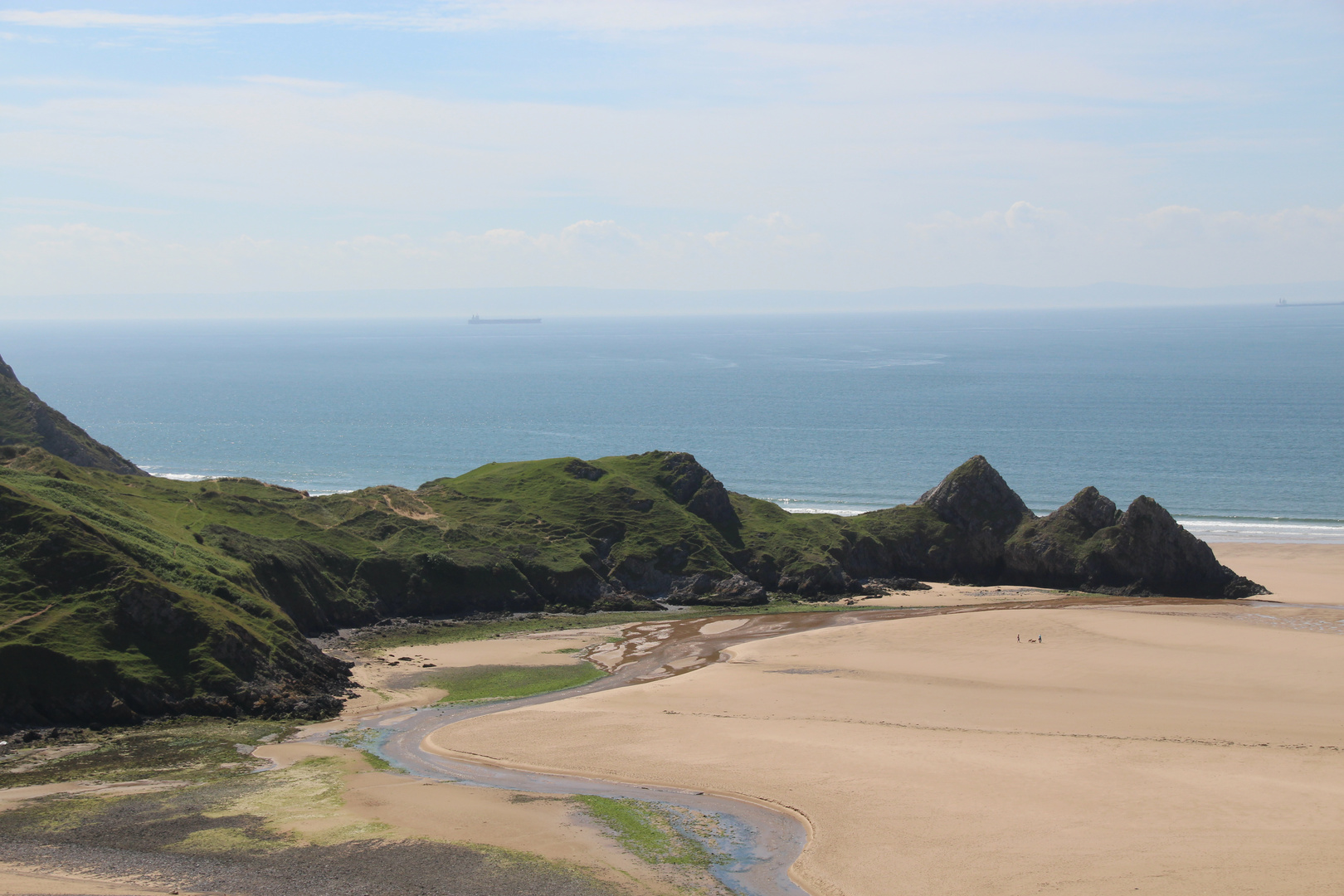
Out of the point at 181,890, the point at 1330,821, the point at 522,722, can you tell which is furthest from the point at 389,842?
the point at 1330,821

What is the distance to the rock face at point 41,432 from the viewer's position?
262ft

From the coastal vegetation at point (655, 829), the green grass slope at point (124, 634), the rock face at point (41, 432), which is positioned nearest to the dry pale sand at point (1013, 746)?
the coastal vegetation at point (655, 829)

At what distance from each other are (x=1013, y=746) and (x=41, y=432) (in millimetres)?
76508

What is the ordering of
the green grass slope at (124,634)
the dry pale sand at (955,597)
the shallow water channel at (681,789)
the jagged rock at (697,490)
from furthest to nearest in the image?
the jagged rock at (697,490)
the dry pale sand at (955,597)
the green grass slope at (124,634)
the shallow water channel at (681,789)

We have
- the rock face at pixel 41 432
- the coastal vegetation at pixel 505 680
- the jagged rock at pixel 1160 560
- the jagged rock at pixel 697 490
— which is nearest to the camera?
the coastal vegetation at pixel 505 680

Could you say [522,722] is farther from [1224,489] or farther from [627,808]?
[1224,489]

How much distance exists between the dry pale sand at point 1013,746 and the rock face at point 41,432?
54989 mm

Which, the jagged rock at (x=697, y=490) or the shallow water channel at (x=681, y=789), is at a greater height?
the jagged rock at (x=697, y=490)

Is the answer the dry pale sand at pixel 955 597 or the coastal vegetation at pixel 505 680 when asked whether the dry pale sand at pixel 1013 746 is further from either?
the dry pale sand at pixel 955 597

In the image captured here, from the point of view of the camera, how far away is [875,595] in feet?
236

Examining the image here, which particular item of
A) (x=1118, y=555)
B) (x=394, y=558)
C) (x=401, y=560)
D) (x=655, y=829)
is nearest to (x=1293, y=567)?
(x=1118, y=555)

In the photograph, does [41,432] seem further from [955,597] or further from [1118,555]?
[1118,555]

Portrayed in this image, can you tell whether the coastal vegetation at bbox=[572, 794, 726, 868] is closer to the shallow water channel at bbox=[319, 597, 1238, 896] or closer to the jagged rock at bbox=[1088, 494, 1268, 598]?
the shallow water channel at bbox=[319, 597, 1238, 896]

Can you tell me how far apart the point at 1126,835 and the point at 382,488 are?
5991 centimetres
